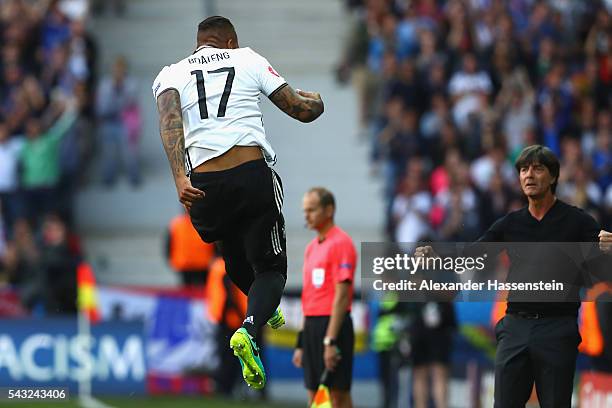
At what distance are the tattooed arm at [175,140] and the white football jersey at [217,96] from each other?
8 centimetres

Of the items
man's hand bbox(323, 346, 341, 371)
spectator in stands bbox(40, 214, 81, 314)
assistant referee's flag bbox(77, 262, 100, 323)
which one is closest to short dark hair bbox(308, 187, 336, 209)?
man's hand bbox(323, 346, 341, 371)

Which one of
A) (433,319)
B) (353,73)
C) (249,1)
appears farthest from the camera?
(249,1)

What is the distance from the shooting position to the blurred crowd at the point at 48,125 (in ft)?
74.5

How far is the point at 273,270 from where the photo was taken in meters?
10.5

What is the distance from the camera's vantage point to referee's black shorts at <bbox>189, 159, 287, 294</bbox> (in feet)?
33.1

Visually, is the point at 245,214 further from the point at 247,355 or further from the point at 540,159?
the point at 540,159

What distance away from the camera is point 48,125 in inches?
929

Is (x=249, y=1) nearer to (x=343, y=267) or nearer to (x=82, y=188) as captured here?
(x=82, y=188)

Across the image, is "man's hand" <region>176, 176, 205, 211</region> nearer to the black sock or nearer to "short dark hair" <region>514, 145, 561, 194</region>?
the black sock

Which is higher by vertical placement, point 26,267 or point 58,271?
point 26,267

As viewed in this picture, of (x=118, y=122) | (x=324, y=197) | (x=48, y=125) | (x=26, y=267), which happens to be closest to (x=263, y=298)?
(x=324, y=197)

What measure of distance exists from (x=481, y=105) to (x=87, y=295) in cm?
614

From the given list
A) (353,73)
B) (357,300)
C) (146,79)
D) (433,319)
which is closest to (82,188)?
(146,79)

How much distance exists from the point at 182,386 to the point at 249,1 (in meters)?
9.85
